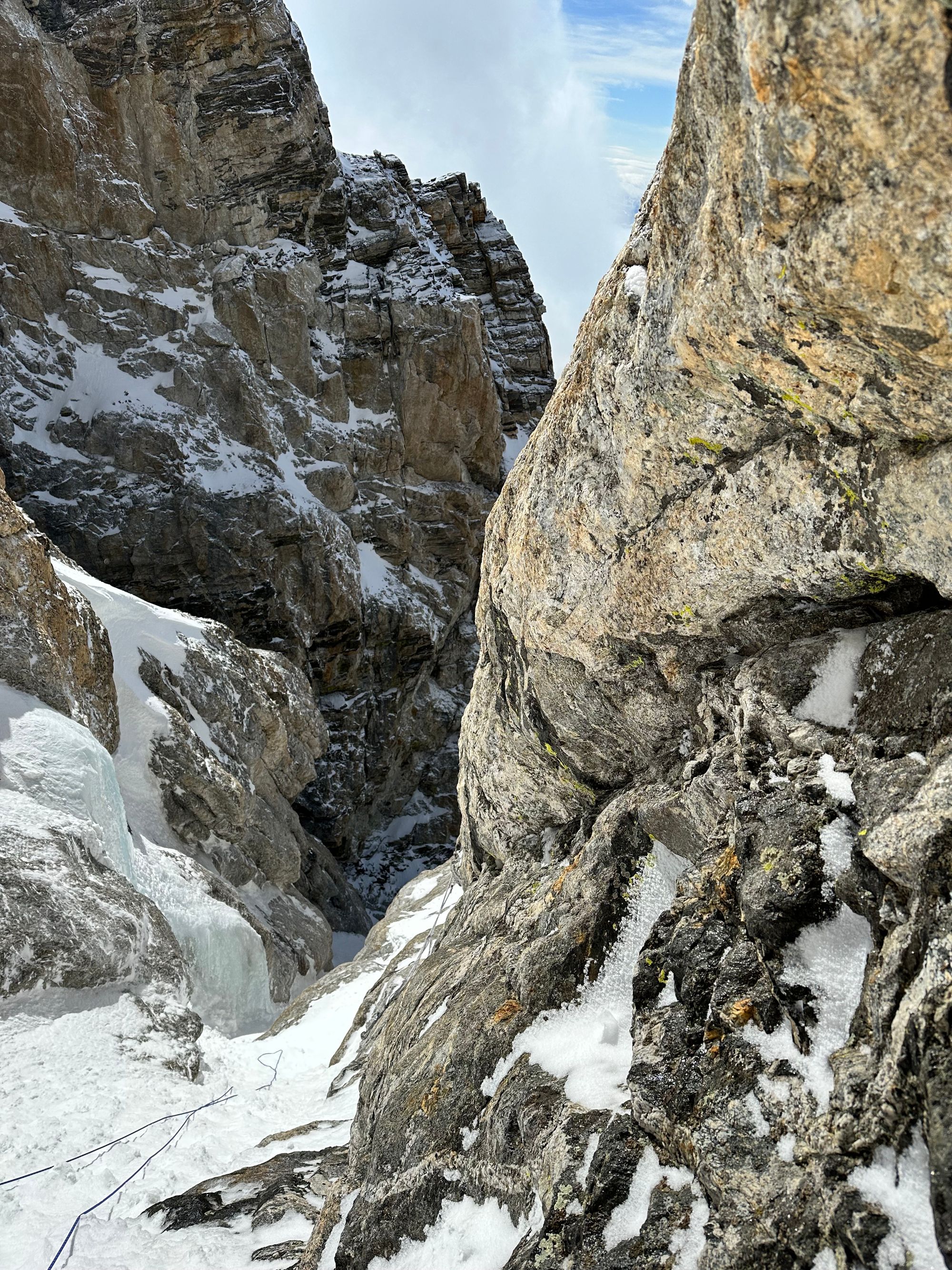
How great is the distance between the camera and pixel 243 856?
→ 23.8m

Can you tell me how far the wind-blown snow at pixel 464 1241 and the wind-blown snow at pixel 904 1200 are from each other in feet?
8.14

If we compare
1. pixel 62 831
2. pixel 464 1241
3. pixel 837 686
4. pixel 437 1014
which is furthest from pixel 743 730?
pixel 62 831

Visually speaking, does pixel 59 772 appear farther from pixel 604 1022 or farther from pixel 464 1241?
pixel 604 1022

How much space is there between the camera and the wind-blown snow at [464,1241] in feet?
16.6

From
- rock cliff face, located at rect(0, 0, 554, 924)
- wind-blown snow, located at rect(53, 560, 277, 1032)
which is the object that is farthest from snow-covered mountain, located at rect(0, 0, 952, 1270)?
rock cliff face, located at rect(0, 0, 554, 924)

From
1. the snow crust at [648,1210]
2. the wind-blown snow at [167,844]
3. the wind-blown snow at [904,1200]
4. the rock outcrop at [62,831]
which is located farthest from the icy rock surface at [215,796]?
the wind-blown snow at [904,1200]

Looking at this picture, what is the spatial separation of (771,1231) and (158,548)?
4325 cm

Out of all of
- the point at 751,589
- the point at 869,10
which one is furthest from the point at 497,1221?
the point at 869,10

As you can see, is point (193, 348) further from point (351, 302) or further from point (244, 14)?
point (244, 14)

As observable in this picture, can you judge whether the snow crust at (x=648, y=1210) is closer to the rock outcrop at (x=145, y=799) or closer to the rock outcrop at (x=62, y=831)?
the rock outcrop at (x=62, y=831)

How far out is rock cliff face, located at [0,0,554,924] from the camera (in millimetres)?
41844

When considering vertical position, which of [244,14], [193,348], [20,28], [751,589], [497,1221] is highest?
[244,14]

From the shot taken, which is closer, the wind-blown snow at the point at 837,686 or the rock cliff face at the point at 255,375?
the wind-blown snow at the point at 837,686

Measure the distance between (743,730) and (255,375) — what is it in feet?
151
